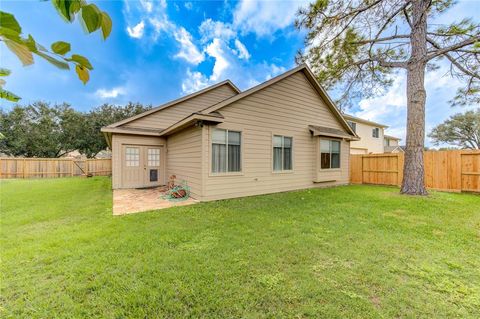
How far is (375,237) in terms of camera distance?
4.02 metres

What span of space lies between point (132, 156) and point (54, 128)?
19000 mm

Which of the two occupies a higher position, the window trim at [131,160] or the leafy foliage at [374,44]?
the leafy foliage at [374,44]

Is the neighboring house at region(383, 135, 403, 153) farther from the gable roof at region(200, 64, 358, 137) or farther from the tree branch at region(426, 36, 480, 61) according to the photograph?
the tree branch at region(426, 36, 480, 61)

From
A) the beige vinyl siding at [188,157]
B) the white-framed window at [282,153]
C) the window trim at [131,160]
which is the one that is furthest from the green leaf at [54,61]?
the window trim at [131,160]

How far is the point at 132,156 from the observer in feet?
32.7

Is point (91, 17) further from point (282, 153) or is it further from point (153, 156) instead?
point (153, 156)

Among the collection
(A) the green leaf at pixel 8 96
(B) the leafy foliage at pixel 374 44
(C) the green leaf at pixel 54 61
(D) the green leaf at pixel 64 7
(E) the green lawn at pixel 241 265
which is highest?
(B) the leafy foliage at pixel 374 44

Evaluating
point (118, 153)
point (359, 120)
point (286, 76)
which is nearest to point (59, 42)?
point (286, 76)

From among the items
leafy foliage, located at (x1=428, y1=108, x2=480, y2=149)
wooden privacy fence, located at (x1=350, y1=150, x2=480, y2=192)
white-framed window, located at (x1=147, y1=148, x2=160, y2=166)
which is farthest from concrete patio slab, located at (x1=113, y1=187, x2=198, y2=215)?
leafy foliage, located at (x1=428, y1=108, x2=480, y2=149)

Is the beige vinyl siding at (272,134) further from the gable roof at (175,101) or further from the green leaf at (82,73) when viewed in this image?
the green leaf at (82,73)

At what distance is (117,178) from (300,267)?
9145 millimetres

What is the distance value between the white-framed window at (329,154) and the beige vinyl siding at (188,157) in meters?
5.79

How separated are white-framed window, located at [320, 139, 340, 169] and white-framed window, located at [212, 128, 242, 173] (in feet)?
14.5

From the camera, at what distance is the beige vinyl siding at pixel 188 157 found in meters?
7.21
